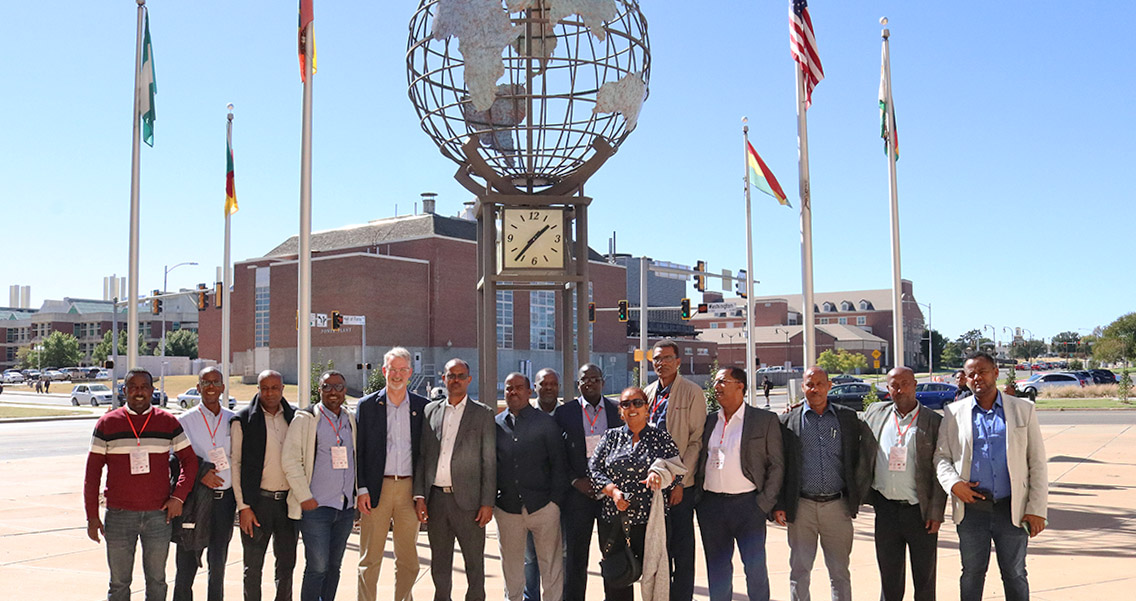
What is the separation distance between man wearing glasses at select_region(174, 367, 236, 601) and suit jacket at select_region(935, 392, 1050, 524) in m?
4.66

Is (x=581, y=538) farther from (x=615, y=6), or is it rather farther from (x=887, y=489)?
(x=615, y=6)

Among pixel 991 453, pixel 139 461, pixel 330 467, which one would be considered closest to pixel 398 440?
pixel 330 467

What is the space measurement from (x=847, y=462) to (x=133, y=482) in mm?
4537

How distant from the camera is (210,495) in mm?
6000

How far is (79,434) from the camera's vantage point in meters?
28.6

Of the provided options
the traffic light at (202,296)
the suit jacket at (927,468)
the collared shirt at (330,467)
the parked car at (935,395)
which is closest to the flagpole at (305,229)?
the collared shirt at (330,467)

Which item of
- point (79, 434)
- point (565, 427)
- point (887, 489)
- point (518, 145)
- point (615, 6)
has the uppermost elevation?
point (615, 6)

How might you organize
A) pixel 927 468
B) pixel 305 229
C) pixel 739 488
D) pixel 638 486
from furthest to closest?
pixel 305 229 → pixel 739 488 → pixel 927 468 → pixel 638 486

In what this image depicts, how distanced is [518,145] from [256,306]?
6166 centimetres

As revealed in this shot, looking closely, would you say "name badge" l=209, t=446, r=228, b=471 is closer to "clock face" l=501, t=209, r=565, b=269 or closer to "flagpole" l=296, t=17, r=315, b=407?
"flagpole" l=296, t=17, r=315, b=407

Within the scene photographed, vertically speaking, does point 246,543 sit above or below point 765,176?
below

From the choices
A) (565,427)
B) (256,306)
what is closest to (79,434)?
(565,427)

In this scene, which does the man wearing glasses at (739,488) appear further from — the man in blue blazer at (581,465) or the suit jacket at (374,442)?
the suit jacket at (374,442)

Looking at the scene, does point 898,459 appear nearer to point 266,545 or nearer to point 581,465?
point 581,465
